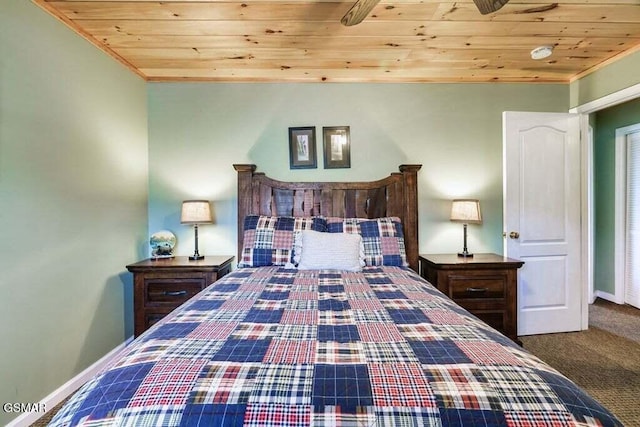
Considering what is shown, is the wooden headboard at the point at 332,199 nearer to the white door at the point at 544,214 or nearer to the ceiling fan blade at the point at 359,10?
the white door at the point at 544,214

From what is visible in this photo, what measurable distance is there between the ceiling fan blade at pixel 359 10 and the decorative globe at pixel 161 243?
2241 mm

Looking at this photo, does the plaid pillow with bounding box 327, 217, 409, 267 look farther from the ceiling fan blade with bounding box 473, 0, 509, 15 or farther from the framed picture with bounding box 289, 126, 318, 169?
the ceiling fan blade with bounding box 473, 0, 509, 15

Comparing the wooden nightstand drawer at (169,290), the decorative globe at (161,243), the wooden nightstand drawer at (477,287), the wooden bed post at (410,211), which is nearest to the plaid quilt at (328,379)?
the wooden nightstand drawer at (169,290)

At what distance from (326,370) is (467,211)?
2.23m

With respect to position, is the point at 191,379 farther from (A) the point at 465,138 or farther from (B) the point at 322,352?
(A) the point at 465,138

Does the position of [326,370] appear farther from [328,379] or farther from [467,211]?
[467,211]

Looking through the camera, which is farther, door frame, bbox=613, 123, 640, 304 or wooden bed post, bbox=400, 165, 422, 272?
door frame, bbox=613, 123, 640, 304

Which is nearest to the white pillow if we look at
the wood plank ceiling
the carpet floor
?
the wood plank ceiling

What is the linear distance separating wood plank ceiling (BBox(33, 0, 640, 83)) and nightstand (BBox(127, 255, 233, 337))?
1712 millimetres

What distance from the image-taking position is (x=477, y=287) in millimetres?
2453

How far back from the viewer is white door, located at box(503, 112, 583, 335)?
2.78 m

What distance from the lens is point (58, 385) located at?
189cm

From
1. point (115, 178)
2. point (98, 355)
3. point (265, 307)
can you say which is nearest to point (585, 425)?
point (265, 307)

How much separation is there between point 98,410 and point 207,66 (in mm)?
2652
